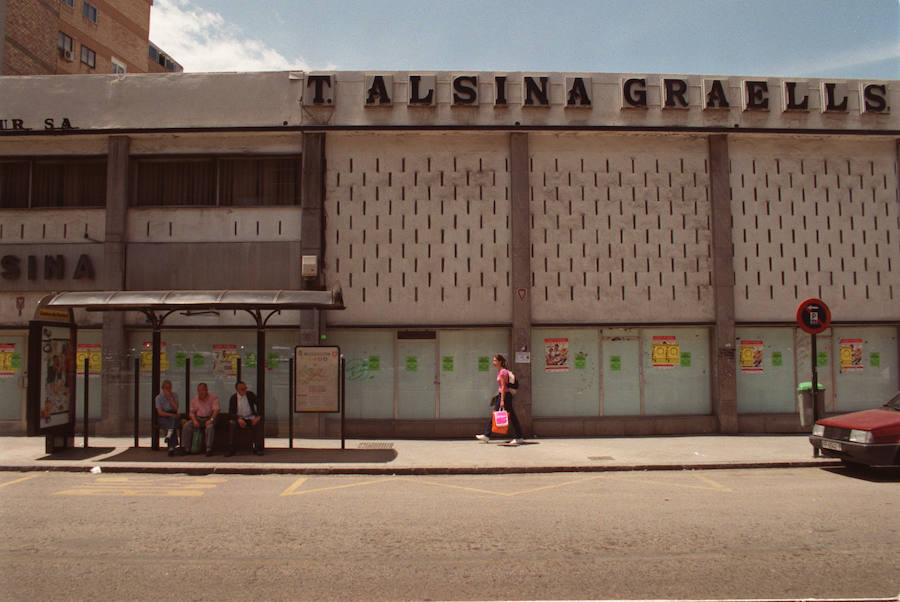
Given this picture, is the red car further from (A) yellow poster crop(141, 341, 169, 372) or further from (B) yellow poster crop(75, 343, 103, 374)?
(B) yellow poster crop(75, 343, 103, 374)

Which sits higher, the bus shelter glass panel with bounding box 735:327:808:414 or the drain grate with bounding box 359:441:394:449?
the bus shelter glass panel with bounding box 735:327:808:414

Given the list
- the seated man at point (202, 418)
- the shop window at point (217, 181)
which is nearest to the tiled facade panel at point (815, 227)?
the shop window at point (217, 181)

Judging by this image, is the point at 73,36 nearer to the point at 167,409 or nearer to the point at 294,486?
the point at 167,409

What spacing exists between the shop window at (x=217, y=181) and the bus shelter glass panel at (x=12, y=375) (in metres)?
4.28

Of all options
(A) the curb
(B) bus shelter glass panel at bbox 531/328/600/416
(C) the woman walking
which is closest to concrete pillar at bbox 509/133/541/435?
(B) bus shelter glass panel at bbox 531/328/600/416

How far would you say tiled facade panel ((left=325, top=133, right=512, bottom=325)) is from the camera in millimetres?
14367

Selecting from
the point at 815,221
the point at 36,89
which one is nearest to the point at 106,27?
the point at 36,89

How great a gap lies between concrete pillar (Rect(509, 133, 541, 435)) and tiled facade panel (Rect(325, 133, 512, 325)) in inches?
8.1

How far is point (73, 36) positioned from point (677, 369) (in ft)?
124

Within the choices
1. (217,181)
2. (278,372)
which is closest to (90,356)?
(278,372)

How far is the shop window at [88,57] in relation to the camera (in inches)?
1443

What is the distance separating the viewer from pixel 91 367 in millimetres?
14617

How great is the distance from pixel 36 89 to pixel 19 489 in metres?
10.3

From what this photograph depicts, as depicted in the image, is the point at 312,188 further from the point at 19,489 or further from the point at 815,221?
the point at 815,221
